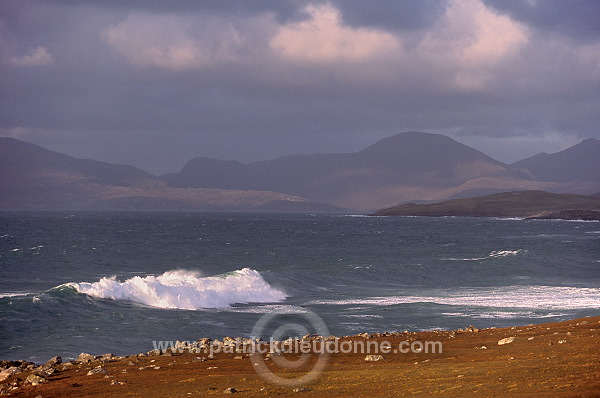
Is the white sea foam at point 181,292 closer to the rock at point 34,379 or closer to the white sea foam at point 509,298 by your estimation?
the white sea foam at point 509,298

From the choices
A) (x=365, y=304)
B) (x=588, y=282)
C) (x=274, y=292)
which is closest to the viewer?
(x=365, y=304)

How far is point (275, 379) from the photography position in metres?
15.5

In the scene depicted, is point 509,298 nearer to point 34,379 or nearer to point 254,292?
point 254,292

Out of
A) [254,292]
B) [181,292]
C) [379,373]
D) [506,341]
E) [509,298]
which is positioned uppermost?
Answer: [379,373]

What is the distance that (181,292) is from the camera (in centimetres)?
4053

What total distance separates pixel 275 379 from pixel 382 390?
306cm

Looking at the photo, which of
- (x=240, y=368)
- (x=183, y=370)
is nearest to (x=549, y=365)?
(x=240, y=368)

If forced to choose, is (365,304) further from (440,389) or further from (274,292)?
(440,389)

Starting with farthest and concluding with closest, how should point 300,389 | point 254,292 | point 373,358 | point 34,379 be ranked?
point 254,292 < point 373,358 < point 34,379 < point 300,389

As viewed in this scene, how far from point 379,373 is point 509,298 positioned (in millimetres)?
27685

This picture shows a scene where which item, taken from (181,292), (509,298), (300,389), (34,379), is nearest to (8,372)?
(34,379)

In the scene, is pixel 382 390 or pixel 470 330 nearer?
pixel 382 390

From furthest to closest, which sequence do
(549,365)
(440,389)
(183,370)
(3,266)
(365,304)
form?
(3,266), (365,304), (183,370), (549,365), (440,389)

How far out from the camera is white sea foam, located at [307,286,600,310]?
37469 mm
